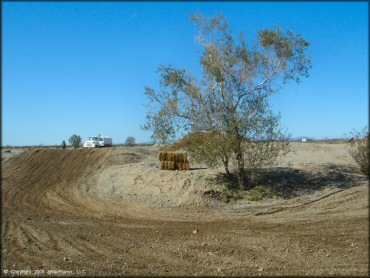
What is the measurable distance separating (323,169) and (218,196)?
5.27m

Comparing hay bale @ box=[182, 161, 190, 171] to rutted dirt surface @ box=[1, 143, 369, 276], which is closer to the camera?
rutted dirt surface @ box=[1, 143, 369, 276]

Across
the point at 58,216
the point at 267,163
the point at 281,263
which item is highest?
the point at 267,163

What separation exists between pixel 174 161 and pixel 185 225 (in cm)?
711

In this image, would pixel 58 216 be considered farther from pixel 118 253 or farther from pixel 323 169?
pixel 323 169

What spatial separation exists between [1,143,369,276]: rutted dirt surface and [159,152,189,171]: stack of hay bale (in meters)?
0.71

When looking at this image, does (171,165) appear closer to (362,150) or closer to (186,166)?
(186,166)

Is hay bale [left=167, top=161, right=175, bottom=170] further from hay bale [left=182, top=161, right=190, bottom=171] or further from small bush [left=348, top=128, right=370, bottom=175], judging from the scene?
small bush [left=348, top=128, right=370, bottom=175]

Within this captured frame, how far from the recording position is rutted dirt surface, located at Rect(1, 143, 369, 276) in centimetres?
845

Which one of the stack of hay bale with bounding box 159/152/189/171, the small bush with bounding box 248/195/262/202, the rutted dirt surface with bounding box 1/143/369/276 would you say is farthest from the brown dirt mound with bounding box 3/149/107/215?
the small bush with bounding box 248/195/262/202

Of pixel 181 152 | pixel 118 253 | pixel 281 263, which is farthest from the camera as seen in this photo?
pixel 181 152

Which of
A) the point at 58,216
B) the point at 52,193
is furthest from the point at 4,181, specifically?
the point at 58,216

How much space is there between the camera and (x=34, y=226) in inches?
506

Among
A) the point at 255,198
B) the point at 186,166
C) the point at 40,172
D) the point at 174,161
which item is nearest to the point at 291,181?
the point at 255,198

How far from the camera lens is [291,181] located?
640 inches
